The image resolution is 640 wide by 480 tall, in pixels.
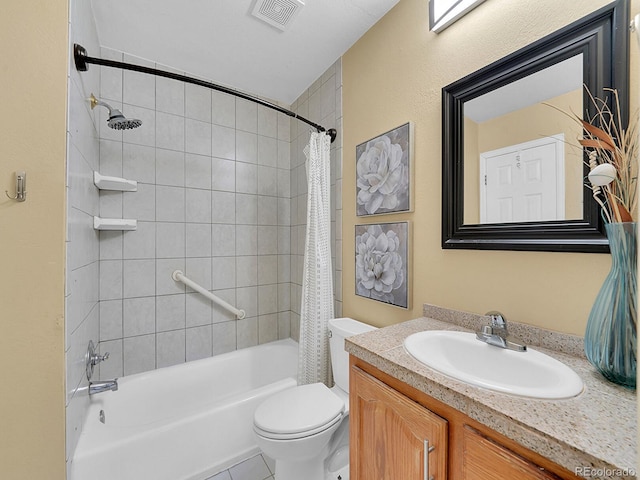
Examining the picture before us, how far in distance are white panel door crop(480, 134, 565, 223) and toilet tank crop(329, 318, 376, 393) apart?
2.76 feet

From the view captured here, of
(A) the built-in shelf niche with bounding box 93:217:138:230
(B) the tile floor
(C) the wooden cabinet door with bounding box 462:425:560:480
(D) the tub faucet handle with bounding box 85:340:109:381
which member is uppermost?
(A) the built-in shelf niche with bounding box 93:217:138:230

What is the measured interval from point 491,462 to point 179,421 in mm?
1389

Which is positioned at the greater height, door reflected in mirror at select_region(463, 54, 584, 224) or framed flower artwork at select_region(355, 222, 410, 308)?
door reflected in mirror at select_region(463, 54, 584, 224)

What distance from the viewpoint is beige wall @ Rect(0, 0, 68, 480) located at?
847mm

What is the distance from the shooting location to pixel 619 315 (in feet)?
1.95

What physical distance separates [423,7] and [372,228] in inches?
43.2

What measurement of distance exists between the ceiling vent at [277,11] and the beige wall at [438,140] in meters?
0.45

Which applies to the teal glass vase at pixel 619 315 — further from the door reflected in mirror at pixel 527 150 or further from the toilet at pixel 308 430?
the toilet at pixel 308 430

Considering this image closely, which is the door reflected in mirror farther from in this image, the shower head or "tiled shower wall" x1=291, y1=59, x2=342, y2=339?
Answer: the shower head

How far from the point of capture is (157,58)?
1.83 meters

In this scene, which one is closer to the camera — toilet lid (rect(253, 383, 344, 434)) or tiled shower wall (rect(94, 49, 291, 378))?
toilet lid (rect(253, 383, 344, 434))

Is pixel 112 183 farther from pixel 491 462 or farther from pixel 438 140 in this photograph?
pixel 491 462

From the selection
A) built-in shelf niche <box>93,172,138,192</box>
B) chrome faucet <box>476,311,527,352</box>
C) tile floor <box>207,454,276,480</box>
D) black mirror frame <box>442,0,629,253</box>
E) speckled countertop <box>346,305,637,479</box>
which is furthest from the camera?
built-in shelf niche <box>93,172,138,192</box>

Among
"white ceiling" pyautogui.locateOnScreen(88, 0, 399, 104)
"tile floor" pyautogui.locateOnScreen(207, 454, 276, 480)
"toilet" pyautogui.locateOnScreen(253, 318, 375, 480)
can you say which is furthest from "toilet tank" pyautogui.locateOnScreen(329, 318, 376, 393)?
"white ceiling" pyautogui.locateOnScreen(88, 0, 399, 104)
